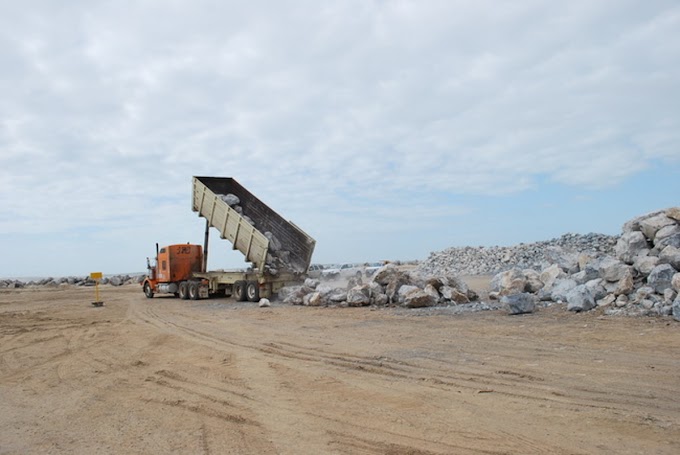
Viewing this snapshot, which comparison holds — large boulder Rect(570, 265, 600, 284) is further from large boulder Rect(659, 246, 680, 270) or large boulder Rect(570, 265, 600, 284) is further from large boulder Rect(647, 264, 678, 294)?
large boulder Rect(647, 264, 678, 294)

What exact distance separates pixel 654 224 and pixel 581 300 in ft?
10.8

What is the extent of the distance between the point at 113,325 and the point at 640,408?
1275 cm

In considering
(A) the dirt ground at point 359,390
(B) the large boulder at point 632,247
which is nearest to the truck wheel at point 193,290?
(A) the dirt ground at point 359,390

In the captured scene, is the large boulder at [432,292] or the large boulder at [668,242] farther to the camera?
the large boulder at [432,292]

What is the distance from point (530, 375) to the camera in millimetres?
6746

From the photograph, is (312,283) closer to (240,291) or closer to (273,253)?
(273,253)

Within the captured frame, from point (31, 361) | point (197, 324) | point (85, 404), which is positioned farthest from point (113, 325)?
point (85, 404)

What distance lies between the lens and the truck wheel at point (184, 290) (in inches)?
891

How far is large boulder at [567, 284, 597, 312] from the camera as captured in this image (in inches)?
474

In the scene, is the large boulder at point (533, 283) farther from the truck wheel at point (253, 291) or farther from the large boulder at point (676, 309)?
the truck wheel at point (253, 291)

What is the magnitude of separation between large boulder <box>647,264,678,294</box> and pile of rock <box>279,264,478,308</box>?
4873 millimetres

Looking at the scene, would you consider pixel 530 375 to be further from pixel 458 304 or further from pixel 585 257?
pixel 585 257

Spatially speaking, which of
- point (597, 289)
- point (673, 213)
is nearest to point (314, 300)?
point (597, 289)

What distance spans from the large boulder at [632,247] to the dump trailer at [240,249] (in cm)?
1043
